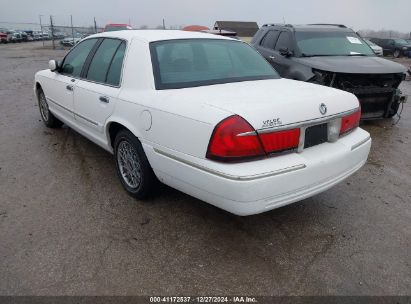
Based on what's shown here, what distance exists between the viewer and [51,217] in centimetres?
329

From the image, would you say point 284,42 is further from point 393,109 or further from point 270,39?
point 393,109

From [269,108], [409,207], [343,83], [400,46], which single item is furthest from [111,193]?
[400,46]

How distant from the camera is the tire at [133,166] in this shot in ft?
10.7

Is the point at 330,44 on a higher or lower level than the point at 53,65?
higher

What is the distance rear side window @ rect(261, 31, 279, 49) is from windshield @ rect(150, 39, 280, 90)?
13.2 ft

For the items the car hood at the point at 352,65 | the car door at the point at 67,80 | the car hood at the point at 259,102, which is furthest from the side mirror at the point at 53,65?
the car hood at the point at 352,65

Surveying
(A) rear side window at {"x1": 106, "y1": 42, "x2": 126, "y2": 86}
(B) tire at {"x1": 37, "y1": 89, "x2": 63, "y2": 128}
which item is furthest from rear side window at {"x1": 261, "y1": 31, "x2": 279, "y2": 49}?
(A) rear side window at {"x1": 106, "y1": 42, "x2": 126, "y2": 86}

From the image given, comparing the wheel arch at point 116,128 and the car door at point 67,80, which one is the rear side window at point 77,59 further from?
the wheel arch at point 116,128

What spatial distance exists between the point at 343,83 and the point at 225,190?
4.27 meters

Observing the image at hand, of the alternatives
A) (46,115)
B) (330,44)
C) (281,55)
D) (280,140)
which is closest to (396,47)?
(330,44)

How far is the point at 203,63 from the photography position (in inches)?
136

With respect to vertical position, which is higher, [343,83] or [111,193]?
[343,83]

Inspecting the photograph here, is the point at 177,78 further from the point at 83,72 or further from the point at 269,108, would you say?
the point at 83,72

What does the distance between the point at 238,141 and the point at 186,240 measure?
1.01m
